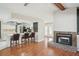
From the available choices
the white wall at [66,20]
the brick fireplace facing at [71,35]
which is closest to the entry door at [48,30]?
the white wall at [66,20]

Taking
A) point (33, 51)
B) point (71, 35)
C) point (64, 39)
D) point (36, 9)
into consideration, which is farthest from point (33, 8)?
point (71, 35)

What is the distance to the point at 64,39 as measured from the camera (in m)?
5.33

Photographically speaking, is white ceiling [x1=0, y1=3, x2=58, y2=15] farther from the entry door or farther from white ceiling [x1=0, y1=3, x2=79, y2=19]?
the entry door

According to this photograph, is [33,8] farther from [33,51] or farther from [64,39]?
[64,39]

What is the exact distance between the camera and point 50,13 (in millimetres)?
4438

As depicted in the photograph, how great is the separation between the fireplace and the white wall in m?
0.31

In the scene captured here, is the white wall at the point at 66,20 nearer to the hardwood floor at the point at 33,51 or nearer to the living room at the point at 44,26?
the living room at the point at 44,26

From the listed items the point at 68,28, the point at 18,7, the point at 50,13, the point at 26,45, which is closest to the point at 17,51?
the point at 26,45

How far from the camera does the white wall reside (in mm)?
4666

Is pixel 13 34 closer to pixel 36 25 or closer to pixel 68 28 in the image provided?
pixel 36 25

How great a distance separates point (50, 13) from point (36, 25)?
0.90m

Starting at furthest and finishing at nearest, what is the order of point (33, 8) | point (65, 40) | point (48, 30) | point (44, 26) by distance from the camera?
1. point (65, 40)
2. point (44, 26)
3. point (48, 30)
4. point (33, 8)

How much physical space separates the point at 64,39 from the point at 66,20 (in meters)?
0.90

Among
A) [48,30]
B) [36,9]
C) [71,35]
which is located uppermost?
[36,9]
